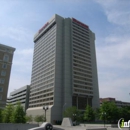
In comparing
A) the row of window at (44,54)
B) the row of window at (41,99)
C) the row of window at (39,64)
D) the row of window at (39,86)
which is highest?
the row of window at (44,54)

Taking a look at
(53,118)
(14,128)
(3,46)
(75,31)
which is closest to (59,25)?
(75,31)

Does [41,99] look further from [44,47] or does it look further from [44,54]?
[44,47]

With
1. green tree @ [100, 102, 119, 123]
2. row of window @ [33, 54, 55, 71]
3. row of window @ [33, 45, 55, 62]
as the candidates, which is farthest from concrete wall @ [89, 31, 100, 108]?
green tree @ [100, 102, 119, 123]

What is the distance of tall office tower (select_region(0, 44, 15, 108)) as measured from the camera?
151 feet

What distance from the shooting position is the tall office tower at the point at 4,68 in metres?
46.0

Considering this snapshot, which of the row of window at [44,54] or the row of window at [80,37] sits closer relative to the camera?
the row of window at [44,54]

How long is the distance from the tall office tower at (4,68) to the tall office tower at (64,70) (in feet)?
112

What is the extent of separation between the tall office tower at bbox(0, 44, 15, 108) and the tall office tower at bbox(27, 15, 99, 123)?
3420cm

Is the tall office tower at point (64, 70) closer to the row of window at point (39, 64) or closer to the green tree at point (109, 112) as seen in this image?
the row of window at point (39, 64)

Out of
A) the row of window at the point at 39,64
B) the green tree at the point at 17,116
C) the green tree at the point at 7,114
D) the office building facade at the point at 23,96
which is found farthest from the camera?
the office building facade at the point at 23,96

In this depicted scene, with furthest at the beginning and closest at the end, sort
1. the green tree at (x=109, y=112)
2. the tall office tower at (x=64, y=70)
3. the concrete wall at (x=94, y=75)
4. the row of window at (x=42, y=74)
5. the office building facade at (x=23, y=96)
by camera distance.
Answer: the office building facade at (x=23, y=96) → the concrete wall at (x=94, y=75) → the row of window at (x=42, y=74) → the tall office tower at (x=64, y=70) → the green tree at (x=109, y=112)

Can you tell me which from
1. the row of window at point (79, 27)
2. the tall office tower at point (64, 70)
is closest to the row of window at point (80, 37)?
the tall office tower at point (64, 70)

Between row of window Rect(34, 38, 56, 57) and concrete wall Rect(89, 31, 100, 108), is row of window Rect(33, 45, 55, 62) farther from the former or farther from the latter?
concrete wall Rect(89, 31, 100, 108)

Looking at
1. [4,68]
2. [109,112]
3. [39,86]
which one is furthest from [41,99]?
[109,112]
